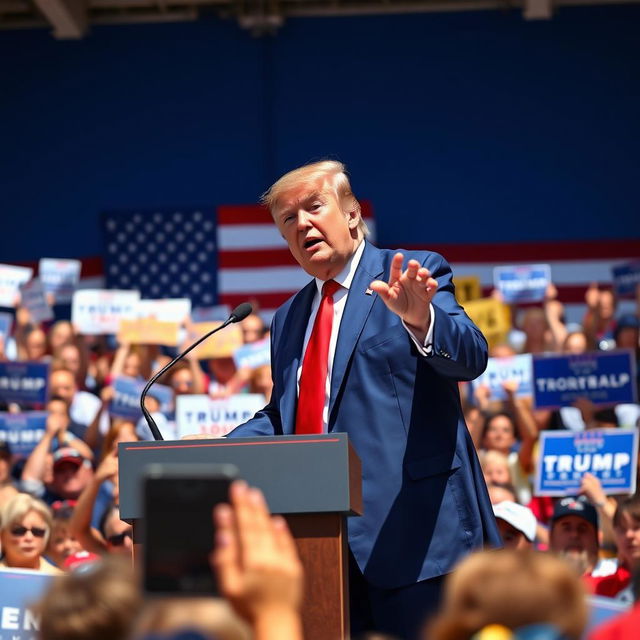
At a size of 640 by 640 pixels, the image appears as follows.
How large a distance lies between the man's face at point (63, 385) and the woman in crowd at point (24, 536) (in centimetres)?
242

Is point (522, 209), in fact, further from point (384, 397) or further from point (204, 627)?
point (204, 627)

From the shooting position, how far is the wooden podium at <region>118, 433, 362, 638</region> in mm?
2848

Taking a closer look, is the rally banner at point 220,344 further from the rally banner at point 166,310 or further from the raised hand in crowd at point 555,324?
the raised hand in crowd at point 555,324

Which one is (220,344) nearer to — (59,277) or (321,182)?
(59,277)

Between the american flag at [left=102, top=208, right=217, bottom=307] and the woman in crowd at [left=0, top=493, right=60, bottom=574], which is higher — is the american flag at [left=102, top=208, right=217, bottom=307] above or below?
above

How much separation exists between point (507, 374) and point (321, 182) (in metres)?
4.43

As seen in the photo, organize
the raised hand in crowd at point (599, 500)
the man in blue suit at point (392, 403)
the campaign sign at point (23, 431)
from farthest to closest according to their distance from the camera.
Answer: the campaign sign at point (23, 431) < the raised hand in crowd at point (599, 500) < the man in blue suit at point (392, 403)

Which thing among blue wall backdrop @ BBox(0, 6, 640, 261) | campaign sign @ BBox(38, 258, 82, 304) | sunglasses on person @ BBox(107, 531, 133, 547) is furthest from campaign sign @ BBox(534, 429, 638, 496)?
blue wall backdrop @ BBox(0, 6, 640, 261)

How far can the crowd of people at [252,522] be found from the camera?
1.71 metres

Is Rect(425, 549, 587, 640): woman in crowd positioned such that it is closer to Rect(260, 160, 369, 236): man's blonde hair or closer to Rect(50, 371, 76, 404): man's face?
Rect(260, 160, 369, 236): man's blonde hair

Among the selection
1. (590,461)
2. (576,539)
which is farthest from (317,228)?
(590,461)

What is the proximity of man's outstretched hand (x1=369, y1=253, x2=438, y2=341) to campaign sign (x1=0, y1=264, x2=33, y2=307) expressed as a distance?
6.89 meters

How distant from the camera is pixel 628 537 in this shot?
4832 mm

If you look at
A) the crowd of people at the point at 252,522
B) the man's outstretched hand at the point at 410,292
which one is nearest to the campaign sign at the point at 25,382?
the crowd of people at the point at 252,522
